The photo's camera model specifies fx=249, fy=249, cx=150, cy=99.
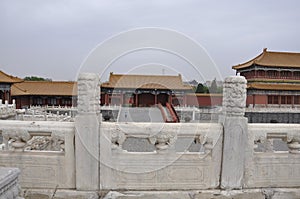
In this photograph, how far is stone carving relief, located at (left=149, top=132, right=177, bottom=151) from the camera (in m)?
3.29

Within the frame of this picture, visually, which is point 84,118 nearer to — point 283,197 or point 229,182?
point 229,182

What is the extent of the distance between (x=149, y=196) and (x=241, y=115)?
1.63m

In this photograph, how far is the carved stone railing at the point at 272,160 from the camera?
3.44m

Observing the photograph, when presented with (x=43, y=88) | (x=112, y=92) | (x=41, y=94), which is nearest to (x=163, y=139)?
(x=112, y=92)

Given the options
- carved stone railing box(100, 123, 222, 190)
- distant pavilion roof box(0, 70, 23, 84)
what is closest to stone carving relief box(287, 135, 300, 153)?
carved stone railing box(100, 123, 222, 190)

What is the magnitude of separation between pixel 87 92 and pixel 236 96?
6.42ft

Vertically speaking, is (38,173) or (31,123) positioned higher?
(31,123)

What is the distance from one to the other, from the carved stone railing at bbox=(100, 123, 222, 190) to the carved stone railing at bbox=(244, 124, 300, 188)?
45 cm

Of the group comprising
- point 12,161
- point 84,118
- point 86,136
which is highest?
point 84,118

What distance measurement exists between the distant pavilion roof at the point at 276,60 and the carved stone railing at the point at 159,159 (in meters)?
25.3

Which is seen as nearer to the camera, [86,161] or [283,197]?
[86,161]

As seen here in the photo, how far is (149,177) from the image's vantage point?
132 inches

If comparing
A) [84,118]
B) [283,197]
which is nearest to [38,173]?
[84,118]

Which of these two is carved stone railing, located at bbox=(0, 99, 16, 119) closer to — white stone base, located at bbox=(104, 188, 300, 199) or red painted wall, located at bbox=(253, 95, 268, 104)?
white stone base, located at bbox=(104, 188, 300, 199)
